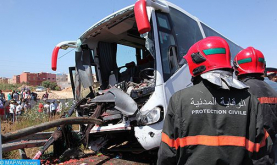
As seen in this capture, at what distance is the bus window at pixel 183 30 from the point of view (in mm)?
4402

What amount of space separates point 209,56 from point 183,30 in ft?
10.8

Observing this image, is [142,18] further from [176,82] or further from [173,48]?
[176,82]

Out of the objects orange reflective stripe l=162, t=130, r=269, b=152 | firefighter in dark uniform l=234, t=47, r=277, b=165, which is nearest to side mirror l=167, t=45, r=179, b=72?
firefighter in dark uniform l=234, t=47, r=277, b=165

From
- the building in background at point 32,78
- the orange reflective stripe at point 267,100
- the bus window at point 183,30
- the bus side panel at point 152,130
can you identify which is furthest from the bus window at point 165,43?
the building in background at point 32,78

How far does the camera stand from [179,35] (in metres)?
4.52

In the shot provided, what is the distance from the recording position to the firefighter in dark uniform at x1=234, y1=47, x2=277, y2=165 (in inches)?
90.7

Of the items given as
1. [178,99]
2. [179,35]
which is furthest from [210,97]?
[179,35]

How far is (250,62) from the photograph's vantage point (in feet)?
9.32

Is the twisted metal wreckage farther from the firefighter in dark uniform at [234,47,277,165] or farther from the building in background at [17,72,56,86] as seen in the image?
the building in background at [17,72,56,86]

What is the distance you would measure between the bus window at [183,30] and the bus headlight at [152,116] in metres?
1.22

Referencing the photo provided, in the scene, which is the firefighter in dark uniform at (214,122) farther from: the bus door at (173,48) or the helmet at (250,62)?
the bus door at (173,48)

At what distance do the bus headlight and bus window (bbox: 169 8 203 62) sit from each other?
4.02ft

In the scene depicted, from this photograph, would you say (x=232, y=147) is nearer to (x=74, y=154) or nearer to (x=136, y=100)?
(x=136, y=100)

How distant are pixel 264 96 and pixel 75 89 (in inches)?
183
